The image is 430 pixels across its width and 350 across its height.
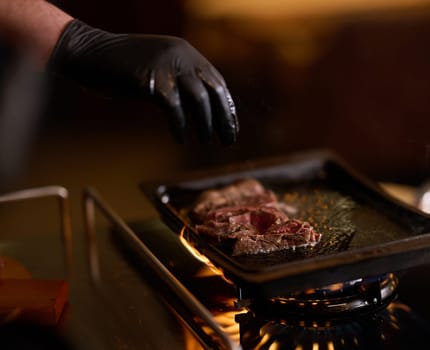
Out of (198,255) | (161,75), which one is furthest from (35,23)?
(198,255)

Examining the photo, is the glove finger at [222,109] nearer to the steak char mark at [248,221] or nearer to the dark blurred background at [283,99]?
the steak char mark at [248,221]

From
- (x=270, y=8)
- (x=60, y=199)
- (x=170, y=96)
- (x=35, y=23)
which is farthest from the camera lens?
(x=270, y=8)

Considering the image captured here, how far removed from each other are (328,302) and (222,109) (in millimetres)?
420

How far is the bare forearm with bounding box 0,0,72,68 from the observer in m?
1.38

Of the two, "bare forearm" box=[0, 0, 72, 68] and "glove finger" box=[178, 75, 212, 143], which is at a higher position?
"bare forearm" box=[0, 0, 72, 68]

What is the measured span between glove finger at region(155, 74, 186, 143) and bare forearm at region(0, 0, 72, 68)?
0.26m

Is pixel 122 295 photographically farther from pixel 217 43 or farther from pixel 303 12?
pixel 303 12

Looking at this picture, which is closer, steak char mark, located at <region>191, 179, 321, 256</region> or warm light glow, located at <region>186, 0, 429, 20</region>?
steak char mark, located at <region>191, 179, 321, 256</region>

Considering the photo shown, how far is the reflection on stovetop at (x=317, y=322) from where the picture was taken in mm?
1284

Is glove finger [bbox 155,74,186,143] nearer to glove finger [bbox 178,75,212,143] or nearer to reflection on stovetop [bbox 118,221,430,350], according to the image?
glove finger [bbox 178,75,212,143]

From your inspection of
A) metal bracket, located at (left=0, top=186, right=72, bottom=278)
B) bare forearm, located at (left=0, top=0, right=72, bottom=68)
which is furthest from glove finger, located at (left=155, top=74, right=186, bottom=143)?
metal bracket, located at (left=0, top=186, right=72, bottom=278)

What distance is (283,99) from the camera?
335 centimetres

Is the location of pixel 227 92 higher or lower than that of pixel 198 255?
higher

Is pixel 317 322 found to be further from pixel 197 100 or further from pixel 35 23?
pixel 35 23
